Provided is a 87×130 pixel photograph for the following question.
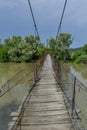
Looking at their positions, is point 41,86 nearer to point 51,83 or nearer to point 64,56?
point 51,83

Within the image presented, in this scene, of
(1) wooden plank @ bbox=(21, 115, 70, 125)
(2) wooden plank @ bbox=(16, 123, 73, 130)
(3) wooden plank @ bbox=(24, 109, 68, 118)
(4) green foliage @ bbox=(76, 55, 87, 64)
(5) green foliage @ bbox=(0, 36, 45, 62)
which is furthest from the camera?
(4) green foliage @ bbox=(76, 55, 87, 64)

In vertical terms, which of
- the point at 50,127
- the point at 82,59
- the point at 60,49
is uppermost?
the point at 60,49

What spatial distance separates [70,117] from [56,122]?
0.23 m

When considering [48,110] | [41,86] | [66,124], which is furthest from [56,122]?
[41,86]

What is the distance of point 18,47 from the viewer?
3841cm

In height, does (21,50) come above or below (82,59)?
above

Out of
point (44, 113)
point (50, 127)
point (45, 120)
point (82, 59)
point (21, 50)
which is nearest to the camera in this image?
point (50, 127)

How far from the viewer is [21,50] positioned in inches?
1505

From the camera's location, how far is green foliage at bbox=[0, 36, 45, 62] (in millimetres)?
36500

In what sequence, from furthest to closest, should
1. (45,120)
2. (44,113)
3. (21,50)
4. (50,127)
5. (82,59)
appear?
(21,50), (82,59), (44,113), (45,120), (50,127)

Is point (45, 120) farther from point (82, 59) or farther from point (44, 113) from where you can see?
point (82, 59)

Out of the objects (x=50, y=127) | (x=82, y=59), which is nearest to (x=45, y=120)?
(x=50, y=127)

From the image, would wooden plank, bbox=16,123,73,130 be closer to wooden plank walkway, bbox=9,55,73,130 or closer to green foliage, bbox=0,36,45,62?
wooden plank walkway, bbox=9,55,73,130

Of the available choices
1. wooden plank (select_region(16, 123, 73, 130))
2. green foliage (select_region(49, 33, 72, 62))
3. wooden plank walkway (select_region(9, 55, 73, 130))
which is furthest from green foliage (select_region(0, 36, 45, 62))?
wooden plank (select_region(16, 123, 73, 130))
